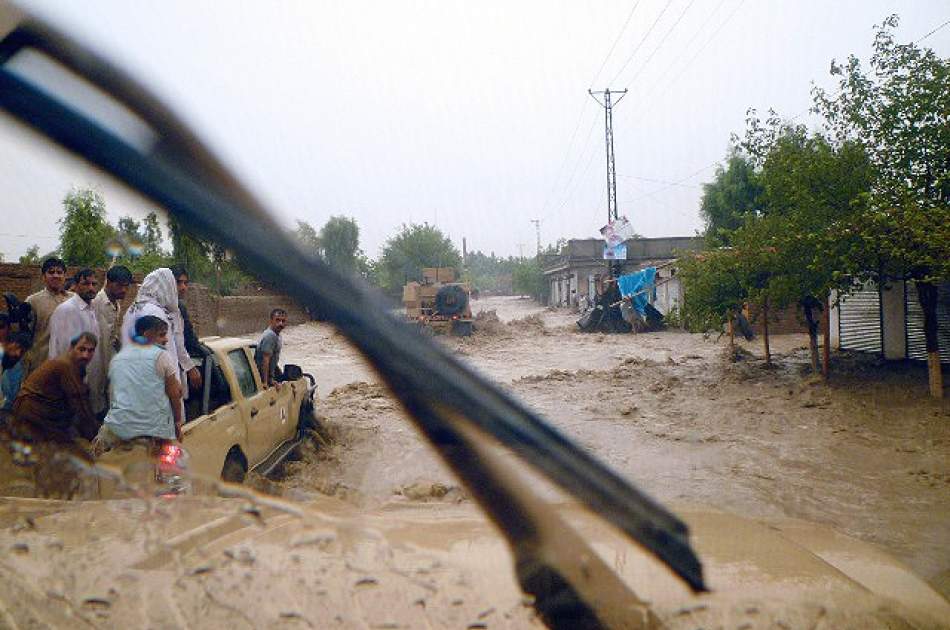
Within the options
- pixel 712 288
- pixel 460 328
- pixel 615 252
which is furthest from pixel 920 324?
pixel 615 252

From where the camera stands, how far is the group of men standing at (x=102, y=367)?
145 inches

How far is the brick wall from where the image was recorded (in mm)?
10547

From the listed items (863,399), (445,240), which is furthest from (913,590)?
(445,240)

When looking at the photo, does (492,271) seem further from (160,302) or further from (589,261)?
(160,302)

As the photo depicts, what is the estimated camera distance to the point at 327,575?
1629 millimetres

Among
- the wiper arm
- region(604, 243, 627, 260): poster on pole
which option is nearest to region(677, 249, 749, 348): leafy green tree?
the wiper arm

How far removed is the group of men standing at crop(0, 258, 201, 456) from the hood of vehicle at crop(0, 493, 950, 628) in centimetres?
159

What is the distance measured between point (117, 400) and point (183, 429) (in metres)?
0.45

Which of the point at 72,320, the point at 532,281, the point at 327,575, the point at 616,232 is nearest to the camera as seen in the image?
the point at 327,575

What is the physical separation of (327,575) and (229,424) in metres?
3.38

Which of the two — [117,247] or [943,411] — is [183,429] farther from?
[943,411]

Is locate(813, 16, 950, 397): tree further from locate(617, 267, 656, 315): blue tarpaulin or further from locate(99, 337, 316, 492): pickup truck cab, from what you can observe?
locate(617, 267, 656, 315): blue tarpaulin

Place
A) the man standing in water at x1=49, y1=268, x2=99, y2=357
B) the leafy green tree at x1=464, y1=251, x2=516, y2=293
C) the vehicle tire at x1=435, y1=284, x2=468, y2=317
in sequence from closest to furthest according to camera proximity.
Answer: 1. the man standing in water at x1=49, y1=268, x2=99, y2=357
2. the vehicle tire at x1=435, y1=284, x2=468, y2=317
3. the leafy green tree at x1=464, y1=251, x2=516, y2=293

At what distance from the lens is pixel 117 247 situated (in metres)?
9.66
